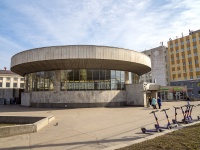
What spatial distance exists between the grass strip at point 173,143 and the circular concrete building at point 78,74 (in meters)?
14.9

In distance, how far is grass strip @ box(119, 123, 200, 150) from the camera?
598 cm

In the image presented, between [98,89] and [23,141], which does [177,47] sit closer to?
[98,89]

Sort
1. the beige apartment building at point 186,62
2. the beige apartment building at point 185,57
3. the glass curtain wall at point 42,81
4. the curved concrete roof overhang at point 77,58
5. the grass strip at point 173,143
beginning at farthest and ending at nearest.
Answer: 1. the beige apartment building at point 185,57
2. the beige apartment building at point 186,62
3. the glass curtain wall at point 42,81
4. the curved concrete roof overhang at point 77,58
5. the grass strip at point 173,143

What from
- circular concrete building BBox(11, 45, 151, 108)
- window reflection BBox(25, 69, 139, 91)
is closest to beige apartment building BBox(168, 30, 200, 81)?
circular concrete building BBox(11, 45, 151, 108)

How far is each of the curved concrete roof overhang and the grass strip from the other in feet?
48.9

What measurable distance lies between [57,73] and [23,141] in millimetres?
17248

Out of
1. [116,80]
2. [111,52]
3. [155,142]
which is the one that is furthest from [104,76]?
[155,142]

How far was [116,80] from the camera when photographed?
2506 centimetres

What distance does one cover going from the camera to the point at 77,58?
2069 centimetres

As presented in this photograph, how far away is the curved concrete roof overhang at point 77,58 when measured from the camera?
20828mm

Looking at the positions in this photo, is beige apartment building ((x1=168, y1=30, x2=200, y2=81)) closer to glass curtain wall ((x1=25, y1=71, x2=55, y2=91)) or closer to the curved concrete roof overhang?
the curved concrete roof overhang

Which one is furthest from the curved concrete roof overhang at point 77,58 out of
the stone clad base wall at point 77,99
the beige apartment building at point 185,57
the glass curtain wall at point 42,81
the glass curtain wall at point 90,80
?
the beige apartment building at point 185,57

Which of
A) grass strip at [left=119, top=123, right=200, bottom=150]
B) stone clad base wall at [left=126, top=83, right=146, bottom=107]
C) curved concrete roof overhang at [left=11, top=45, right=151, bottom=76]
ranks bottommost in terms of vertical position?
grass strip at [left=119, top=123, right=200, bottom=150]

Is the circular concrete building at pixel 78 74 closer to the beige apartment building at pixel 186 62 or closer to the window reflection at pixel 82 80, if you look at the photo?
the window reflection at pixel 82 80
